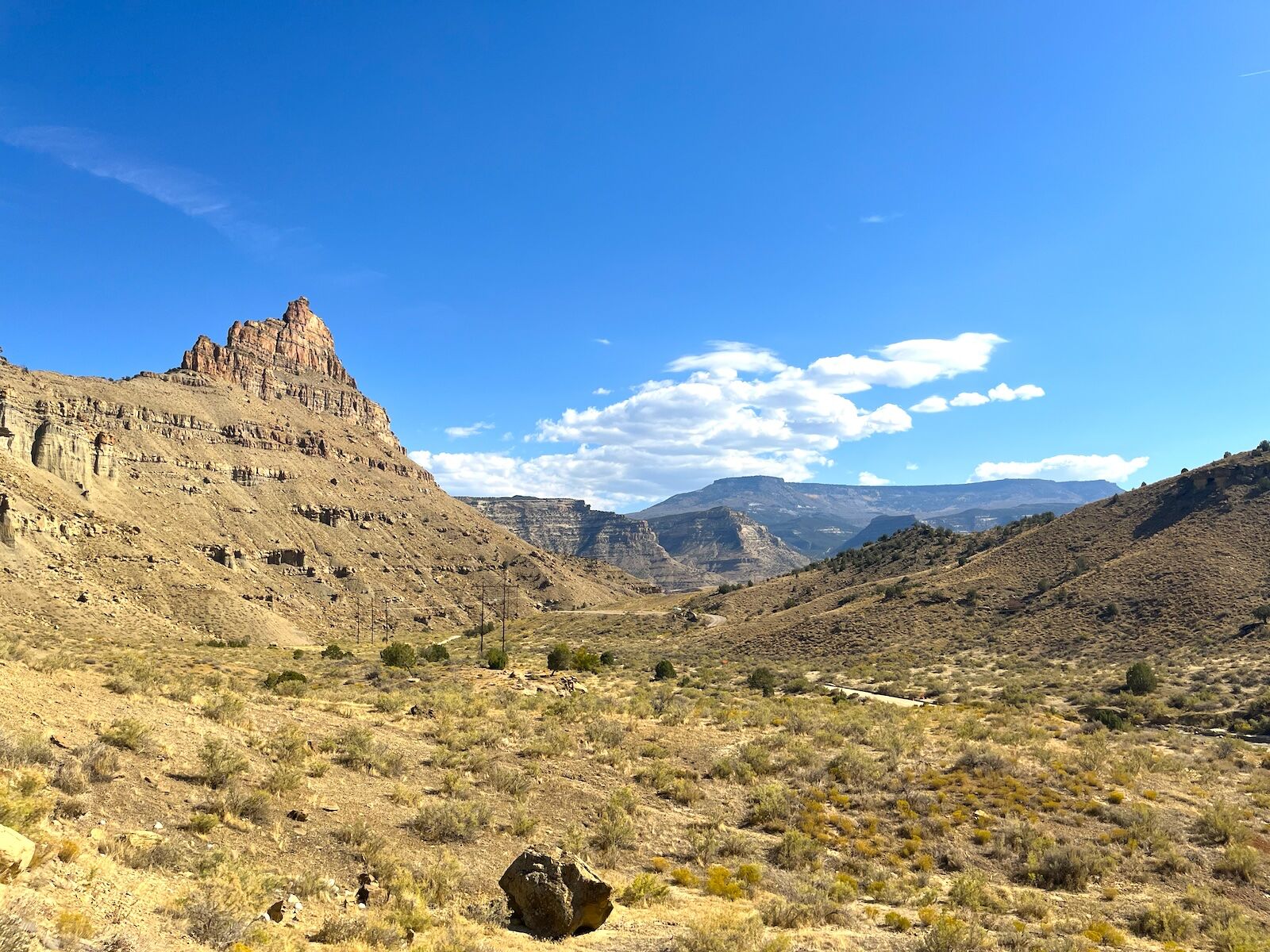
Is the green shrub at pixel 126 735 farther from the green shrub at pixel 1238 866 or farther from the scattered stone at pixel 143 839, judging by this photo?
the green shrub at pixel 1238 866

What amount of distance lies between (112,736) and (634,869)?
10.4 metres

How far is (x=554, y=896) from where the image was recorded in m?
9.97

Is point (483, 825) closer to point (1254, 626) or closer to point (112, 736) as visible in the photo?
point (112, 736)

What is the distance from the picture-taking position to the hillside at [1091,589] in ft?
154

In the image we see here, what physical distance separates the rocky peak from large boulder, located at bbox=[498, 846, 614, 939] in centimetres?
17388

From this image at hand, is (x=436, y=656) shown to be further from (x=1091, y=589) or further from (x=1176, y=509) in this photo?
(x=1176, y=509)

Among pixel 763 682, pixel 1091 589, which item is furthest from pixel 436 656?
pixel 1091 589

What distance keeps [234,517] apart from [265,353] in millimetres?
89279

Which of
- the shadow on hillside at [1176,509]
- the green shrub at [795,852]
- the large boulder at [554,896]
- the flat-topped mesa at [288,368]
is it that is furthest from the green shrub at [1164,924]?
the flat-topped mesa at [288,368]

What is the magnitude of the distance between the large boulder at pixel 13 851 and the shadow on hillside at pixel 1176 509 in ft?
251

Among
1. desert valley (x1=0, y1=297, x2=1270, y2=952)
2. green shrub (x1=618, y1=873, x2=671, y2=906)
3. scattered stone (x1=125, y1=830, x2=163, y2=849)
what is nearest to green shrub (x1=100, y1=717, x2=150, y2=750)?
desert valley (x1=0, y1=297, x2=1270, y2=952)

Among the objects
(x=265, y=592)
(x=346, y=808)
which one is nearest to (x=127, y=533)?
(x=265, y=592)

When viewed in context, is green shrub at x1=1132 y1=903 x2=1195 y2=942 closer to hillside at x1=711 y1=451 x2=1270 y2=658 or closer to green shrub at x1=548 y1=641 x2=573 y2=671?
green shrub at x1=548 y1=641 x2=573 y2=671

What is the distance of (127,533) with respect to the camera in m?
74.4
